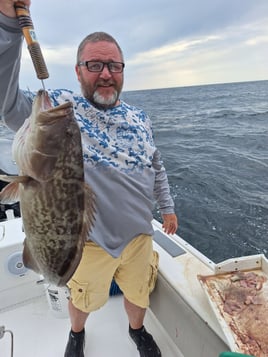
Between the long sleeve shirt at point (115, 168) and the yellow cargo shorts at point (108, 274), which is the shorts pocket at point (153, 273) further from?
the long sleeve shirt at point (115, 168)

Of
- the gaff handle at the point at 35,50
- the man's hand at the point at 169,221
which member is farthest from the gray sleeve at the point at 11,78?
the man's hand at the point at 169,221

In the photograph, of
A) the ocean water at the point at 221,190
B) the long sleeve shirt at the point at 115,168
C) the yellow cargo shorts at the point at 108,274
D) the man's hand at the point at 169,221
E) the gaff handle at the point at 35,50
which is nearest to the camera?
the gaff handle at the point at 35,50

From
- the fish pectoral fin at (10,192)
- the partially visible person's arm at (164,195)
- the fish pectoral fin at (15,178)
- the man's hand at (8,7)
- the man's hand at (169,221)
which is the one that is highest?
the man's hand at (8,7)

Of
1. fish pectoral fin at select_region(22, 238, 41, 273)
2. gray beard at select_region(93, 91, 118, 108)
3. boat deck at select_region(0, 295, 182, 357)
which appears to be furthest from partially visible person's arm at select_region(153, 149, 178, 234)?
fish pectoral fin at select_region(22, 238, 41, 273)

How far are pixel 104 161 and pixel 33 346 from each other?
153 cm

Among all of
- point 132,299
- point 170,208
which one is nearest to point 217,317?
point 132,299

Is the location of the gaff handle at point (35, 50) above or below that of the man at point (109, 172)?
above

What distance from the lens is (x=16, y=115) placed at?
1.47 meters

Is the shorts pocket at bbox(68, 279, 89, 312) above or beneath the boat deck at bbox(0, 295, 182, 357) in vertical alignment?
above

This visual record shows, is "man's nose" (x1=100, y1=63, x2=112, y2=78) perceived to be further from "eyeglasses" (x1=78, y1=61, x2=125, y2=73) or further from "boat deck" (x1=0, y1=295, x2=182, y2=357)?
"boat deck" (x1=0, y1=295, x2=182, y2=357)

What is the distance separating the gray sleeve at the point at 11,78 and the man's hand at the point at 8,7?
1 centimetres

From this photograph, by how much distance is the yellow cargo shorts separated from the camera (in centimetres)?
181

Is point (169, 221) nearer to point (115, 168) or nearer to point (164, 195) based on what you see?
point (164, 195)

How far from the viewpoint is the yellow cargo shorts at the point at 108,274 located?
181 cm
